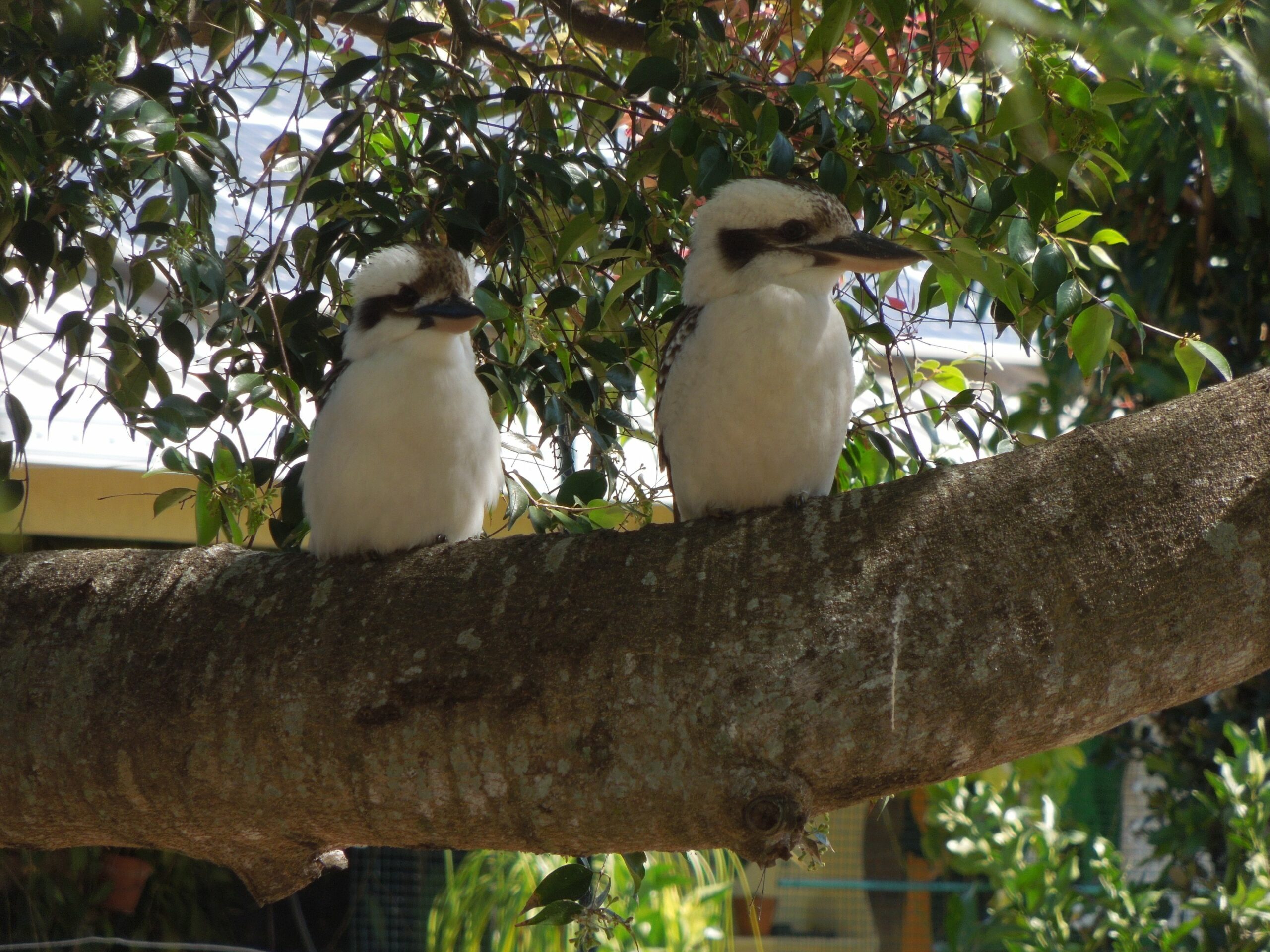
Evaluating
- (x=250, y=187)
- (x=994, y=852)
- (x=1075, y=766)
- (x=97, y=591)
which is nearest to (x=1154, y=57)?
(x=97, y=591)

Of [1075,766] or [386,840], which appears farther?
[1075,766]

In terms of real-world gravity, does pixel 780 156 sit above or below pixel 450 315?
above

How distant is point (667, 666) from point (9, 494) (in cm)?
104

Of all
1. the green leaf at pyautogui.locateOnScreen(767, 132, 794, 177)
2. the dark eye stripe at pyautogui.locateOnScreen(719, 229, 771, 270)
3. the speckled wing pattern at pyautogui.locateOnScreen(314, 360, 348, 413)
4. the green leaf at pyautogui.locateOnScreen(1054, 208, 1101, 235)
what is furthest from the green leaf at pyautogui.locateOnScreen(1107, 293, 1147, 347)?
the speckled wing pattern at pyautogui.locateOnScreen(314, 360, 348, 413)

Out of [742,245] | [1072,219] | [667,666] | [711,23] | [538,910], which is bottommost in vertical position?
[538,910]

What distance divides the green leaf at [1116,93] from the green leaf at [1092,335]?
279 mm

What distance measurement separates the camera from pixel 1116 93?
1500 mm

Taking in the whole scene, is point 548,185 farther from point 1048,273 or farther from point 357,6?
point 1048,273

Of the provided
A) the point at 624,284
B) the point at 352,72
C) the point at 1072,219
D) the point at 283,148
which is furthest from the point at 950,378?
the point at 283,148

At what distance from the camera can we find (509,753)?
134cm

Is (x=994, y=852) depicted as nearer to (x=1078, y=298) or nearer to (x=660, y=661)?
(x=1078, y=298)

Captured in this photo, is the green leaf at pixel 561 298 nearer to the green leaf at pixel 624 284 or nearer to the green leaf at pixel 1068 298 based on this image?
the green leaf at pixel 624 284

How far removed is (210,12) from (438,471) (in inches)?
37.5

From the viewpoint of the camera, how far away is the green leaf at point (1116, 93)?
1.48m
